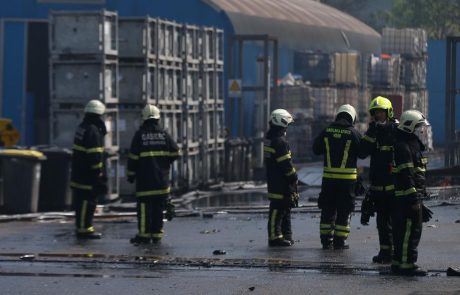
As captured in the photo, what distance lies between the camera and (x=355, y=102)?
35000 mm

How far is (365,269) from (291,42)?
A: 30929 millimetres

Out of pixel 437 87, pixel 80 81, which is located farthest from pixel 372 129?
pixel 437 87

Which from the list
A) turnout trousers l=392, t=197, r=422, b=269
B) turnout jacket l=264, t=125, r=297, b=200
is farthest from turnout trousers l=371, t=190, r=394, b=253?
turnout jacket l=264, t=125, r=297, b=200

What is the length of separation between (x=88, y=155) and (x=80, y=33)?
5.83 metres

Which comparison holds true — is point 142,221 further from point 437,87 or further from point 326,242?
point 437,87

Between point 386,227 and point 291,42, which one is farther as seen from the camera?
point 291,42

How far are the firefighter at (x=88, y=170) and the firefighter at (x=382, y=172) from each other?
4502 mm

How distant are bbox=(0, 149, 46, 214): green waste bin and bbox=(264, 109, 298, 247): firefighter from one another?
6150 millimetres

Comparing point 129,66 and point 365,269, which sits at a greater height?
point 129,66

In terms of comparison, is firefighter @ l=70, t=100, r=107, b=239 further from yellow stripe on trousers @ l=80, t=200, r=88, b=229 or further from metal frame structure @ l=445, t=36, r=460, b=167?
metal frame structure @ l=445, t=36, r=460, b=167

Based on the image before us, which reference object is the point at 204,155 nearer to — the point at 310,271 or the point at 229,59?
the point at 229,59

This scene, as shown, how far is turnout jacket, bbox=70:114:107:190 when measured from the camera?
57.6 ft

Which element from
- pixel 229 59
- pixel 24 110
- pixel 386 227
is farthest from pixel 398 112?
pixel 386 227

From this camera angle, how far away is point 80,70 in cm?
2311
